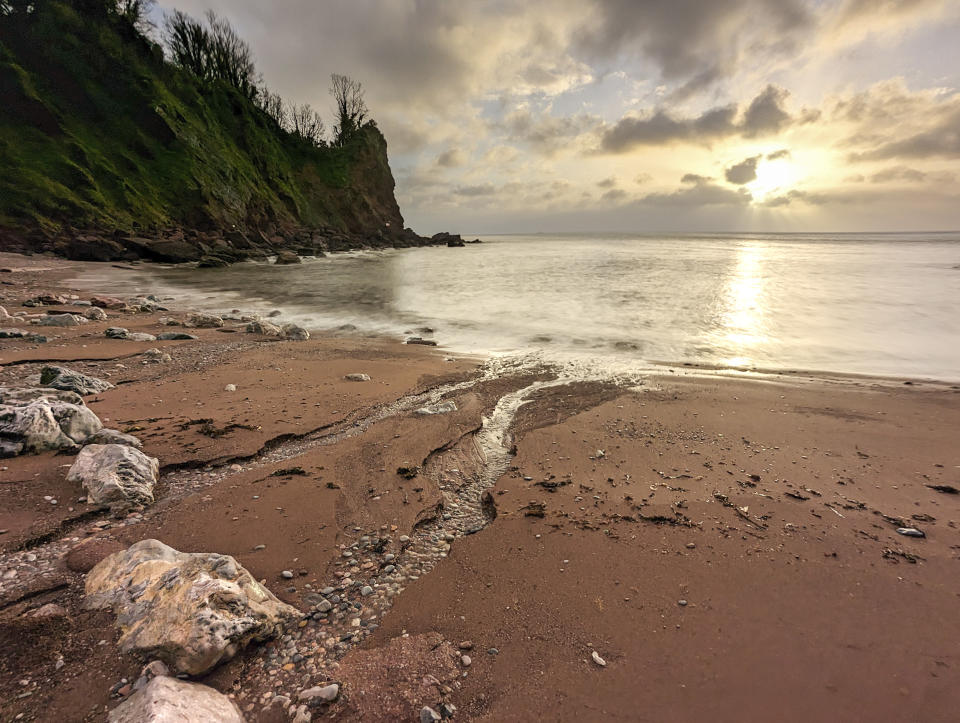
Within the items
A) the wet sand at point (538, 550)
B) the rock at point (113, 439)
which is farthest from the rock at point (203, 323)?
the rock at point (113, 439)

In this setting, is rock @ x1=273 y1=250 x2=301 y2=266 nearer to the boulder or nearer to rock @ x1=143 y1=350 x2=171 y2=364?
rock @ x1=143 y1=350 x2=171 y2=364

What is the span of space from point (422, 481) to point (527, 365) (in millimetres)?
3992

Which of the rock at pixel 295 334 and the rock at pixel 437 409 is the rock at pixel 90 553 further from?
the rock at pixel 295 334

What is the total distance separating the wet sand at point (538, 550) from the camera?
5.81 feet

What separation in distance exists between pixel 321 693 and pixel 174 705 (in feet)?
1.68

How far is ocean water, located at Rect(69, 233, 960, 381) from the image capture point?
8109 millimetres

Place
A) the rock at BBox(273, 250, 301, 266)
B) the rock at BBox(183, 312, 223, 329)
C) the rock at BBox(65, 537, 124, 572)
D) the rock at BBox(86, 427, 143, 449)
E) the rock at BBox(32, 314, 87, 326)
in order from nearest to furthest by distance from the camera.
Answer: the rock at BBox(65, 537, 124, 572), the rock at BBox(86, 427, 143, 449), the rock at BBox(32, 314, 87, 326), the rock at BBox(183, 312, 223, 329), the rock at BBox(273, 250, 301, 266)

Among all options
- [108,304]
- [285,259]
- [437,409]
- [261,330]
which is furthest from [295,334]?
[285,259]

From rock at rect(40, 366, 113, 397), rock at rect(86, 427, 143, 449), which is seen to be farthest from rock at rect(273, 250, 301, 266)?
rock at rect(86, 427, 143, 449)

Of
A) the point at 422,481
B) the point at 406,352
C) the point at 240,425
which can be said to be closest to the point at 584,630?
the point at 422,481

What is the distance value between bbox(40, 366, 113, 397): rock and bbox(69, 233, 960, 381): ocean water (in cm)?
535

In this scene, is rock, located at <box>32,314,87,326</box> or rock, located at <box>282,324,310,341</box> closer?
rock, located at <box>32,314,87,326</box>

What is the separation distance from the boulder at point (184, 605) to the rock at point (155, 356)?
4.96m

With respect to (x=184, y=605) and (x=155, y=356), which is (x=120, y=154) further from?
(x=184, y=605)
